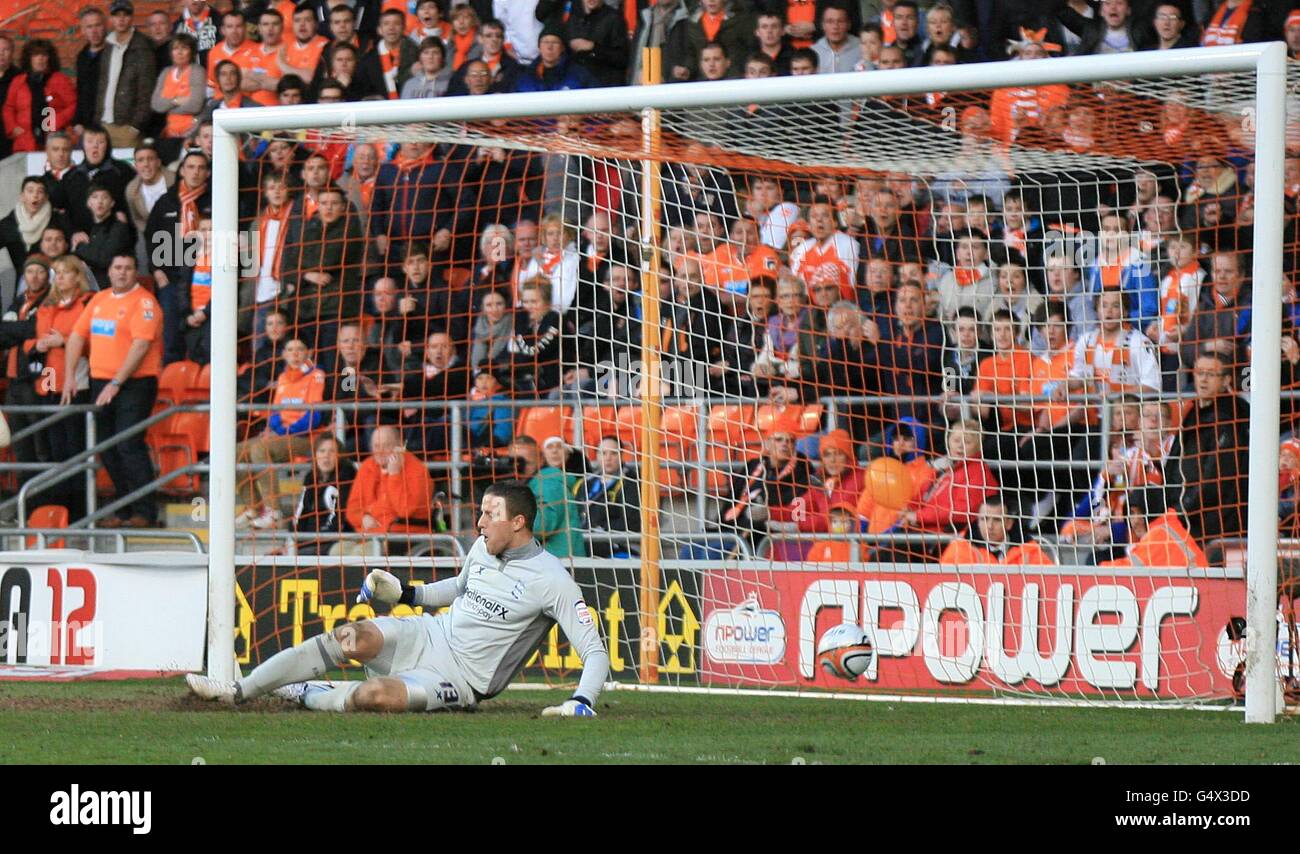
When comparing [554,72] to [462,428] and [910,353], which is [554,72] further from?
[910,353]

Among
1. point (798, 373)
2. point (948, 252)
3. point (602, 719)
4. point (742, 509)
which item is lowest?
point (602, 719)

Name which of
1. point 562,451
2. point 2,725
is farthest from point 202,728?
point 562,451

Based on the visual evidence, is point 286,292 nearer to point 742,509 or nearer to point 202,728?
point 742,509

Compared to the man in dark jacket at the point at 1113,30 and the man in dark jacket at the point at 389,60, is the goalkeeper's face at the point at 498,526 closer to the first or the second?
the man in dark jacket at the point at 1113,30

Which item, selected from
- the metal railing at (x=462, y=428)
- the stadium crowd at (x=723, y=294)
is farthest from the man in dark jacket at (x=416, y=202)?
the metal railing at (x=462, y=428)

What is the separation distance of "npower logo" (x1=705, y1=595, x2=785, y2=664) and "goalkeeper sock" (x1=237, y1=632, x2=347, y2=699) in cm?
275

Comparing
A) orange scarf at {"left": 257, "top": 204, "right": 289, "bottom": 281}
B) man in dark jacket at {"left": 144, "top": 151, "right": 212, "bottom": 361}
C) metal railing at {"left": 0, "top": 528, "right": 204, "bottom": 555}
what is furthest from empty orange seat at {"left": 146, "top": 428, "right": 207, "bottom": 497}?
orange scarf at {"left": 257, "top": 204, "right": 289, "bottom": 281}

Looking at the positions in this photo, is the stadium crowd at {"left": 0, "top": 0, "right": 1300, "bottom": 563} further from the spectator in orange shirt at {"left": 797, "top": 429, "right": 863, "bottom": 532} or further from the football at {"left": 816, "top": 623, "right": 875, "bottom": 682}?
the football at {"left": 816, "top": 623, "right": 875, "bottom": 682}

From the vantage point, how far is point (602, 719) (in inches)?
286

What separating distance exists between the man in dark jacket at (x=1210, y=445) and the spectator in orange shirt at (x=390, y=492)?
4.40 meters

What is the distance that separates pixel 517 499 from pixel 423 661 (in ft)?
2.65

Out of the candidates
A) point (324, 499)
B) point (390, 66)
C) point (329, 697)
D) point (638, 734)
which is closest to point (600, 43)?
point (390, 66)

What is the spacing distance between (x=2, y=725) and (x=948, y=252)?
21.1 ft

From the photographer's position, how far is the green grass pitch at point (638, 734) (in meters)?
5.91
